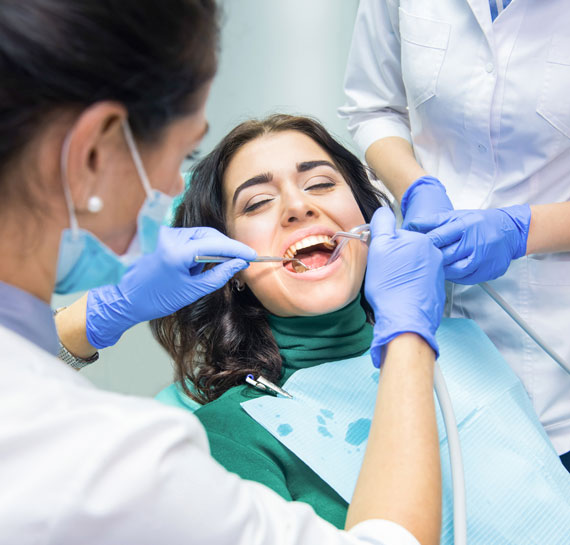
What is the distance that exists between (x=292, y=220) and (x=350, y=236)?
0.47 feet

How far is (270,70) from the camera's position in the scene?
2521 millimetres

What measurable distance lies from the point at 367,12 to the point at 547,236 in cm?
74

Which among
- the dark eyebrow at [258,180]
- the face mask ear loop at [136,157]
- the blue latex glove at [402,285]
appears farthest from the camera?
the dark eyebrow at [258,180]

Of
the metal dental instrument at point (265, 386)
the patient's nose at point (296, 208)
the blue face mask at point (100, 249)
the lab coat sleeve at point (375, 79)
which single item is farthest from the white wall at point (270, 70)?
the blue face mask at point (100, 249)

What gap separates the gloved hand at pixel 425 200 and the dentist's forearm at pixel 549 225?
0.18 m

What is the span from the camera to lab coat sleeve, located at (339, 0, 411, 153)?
5.36 feet

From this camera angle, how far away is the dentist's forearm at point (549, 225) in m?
1.38

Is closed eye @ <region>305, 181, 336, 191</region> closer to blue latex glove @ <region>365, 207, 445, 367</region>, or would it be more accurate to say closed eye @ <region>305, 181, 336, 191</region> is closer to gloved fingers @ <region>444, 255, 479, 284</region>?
blue latex glove @ <region>365, 207, 445, 367</region>

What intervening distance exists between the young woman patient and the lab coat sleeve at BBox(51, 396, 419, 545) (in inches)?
22.8

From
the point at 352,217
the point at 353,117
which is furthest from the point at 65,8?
the point at 353,117

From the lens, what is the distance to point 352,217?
1.53 meters

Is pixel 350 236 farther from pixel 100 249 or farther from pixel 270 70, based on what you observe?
pixel 270 70

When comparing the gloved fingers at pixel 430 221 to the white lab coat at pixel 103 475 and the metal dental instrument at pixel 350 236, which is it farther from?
the white lab coat at pixel 103 475

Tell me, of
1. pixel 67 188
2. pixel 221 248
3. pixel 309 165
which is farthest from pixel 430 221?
pixel 67 188
